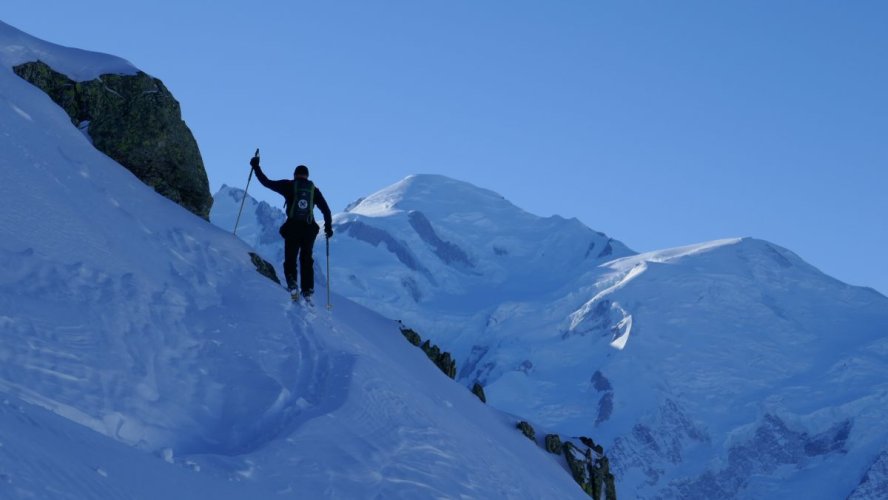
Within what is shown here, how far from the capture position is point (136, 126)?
2025 cm

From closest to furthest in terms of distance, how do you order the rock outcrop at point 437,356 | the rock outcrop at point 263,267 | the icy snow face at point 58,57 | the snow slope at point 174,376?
the snow slope at point 174,376 < the rock outcrop at point 263,267 < the icy snow face at point 58,57 < the rock outcrop at point 437,356

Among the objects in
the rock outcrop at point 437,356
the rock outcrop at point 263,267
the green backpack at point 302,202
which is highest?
the green backpack at point 302,202

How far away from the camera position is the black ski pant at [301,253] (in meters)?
16.5

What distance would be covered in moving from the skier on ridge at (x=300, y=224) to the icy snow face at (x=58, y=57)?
6394 millimetres

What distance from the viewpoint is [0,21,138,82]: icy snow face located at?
20125mm

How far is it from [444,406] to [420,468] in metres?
3.82

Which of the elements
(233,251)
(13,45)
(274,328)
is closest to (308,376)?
(274,328)

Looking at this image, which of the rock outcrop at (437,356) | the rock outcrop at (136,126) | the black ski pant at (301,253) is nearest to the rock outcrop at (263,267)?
the black ski pant at (301,253)

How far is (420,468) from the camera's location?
448 inches

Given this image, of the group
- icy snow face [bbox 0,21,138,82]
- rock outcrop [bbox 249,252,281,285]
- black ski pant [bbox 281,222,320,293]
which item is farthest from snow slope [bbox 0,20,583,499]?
icy snow face [bbox 0,21,138,82]

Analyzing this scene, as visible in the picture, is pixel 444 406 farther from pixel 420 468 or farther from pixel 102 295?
pixel 102 295

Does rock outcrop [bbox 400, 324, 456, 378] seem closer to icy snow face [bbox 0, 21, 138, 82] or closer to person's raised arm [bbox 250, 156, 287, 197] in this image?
person's raised arm [bbox 250, 156, 287, 197]

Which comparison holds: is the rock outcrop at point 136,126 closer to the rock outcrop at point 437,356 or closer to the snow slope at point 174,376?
the snow slope at point 174,376

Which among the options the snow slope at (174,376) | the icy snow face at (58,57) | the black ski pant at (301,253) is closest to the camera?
the snow slope at (174,376)
